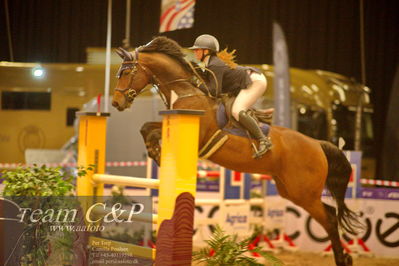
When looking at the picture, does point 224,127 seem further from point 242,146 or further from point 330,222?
point 330,222

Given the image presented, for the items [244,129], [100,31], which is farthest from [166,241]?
[100,31]

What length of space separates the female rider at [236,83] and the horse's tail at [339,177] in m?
0.63

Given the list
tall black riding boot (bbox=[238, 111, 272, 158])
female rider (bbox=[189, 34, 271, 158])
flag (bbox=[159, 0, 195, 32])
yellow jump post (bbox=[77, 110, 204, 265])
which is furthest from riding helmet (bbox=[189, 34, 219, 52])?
flag (bbox=[159, 0, 195, 32])

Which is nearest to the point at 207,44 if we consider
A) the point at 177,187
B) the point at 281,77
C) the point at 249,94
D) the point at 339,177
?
the point at 249,94

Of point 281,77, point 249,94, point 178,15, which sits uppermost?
point 178,15

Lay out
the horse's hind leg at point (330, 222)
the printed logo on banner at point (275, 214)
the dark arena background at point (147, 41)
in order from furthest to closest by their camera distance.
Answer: the dark arena background at point (147, 41) → the printed logo on banner at point (275, 214) → the horse's hind leg at point (330, 222)

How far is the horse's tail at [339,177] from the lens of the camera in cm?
447

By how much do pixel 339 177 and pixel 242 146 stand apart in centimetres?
88

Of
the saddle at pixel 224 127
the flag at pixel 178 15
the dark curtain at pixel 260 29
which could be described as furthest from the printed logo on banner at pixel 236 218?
the dark curtain at pixel 260 29

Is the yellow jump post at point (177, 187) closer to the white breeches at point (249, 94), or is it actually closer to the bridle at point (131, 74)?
the bridle at point (131, 74)

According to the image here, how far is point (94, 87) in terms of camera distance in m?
8.74

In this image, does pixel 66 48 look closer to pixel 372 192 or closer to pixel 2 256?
pixel 372 192

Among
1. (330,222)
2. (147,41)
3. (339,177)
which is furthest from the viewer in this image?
(147,41)

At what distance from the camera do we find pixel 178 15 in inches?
222
